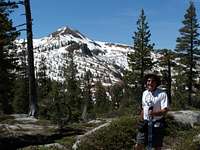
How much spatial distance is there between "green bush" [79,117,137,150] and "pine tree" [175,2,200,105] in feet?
165

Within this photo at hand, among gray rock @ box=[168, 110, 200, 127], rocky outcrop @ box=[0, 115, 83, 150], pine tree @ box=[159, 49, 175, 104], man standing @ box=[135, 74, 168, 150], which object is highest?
pine tree @ box=[159, 49, 175, 104]

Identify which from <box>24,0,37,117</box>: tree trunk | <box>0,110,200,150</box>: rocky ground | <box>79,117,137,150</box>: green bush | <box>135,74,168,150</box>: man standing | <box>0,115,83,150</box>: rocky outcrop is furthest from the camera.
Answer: <box>24,0,37,117</box>: tree trunk

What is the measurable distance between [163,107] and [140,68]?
175 ft

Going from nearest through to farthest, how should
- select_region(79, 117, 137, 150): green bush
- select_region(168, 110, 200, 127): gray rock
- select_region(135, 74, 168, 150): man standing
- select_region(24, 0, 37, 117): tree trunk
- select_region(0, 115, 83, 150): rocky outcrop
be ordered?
1. select_region(135, 74, 168, 150): man standing
2. select_region(79, 117, 137, 150): green bush
3. select_region(0, 115, 83, 150): rocky outcrop
4. select_region(168, 110, 200, 127): gray rock
5. select_region(24, 0, 37, 117): tree trunk

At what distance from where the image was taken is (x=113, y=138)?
14898mm

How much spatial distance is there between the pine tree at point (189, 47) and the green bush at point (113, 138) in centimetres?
5030

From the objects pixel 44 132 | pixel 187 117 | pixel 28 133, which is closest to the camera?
pixel 28 133

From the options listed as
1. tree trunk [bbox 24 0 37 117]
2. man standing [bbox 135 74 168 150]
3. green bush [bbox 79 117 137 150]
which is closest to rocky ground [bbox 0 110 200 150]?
green bush [bbox 79 117 137 150]

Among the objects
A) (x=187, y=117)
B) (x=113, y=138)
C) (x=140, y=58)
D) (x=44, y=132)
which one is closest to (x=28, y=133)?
(x=44, y=132)

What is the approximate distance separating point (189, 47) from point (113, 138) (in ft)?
174

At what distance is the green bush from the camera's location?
14.3 metres

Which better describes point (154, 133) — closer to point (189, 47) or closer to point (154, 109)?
point (154, 109)

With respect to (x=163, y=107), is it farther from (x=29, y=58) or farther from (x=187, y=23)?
(x=187, y=23)

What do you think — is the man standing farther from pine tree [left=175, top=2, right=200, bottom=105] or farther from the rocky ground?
pine tree [left=175, top=2, right=200, bottom=105]
